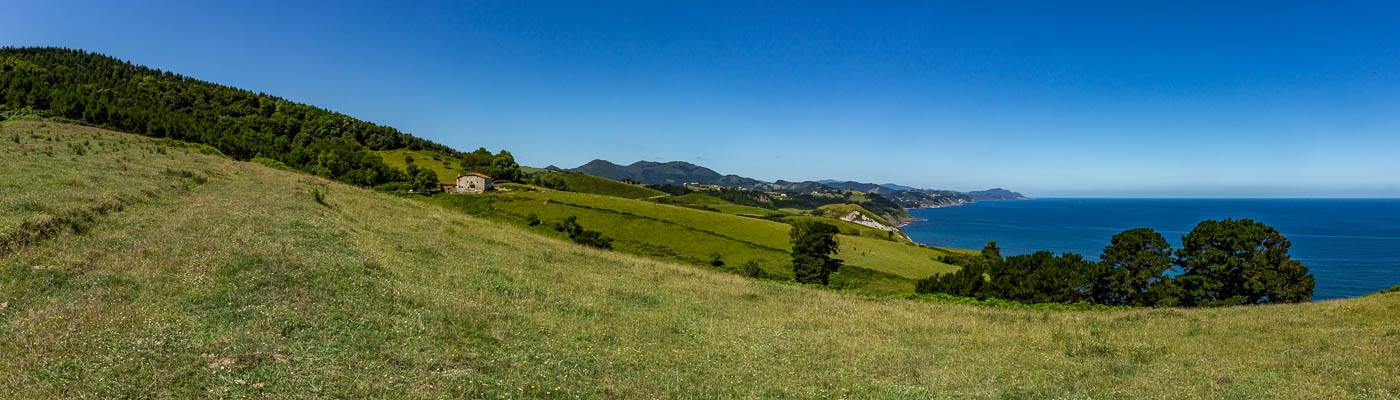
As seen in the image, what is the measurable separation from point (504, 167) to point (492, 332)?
5114 inches

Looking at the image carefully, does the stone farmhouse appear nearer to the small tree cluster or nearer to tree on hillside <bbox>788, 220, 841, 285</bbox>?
the small tree cluster

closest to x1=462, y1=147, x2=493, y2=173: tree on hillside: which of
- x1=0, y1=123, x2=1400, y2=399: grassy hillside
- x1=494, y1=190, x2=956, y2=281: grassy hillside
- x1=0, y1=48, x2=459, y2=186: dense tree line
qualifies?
x1=0, y1=48, x2=459, y2=186: dense tree line

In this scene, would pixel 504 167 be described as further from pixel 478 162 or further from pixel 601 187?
pixel 601 187

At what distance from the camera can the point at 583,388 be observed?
8711 millimetres

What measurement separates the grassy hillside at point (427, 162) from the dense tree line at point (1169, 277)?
116 m

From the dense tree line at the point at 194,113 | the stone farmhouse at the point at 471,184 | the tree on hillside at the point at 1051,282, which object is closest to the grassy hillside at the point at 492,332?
the tree on hillside at the point at 1051,282

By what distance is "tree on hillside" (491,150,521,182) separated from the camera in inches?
5128

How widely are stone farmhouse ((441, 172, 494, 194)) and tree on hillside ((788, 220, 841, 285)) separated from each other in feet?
228

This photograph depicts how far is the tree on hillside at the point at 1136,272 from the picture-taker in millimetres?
36625

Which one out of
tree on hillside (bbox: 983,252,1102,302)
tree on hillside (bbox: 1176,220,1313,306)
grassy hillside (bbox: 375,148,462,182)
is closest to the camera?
tree on hillside (bbox: 1176,220,1313,306)

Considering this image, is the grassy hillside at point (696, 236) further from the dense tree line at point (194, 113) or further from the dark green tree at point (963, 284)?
the dense tree line at point (194, 113)

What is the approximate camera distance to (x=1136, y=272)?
37.4 metres

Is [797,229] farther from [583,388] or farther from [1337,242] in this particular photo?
[1337,242]

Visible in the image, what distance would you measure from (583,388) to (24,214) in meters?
20.0
